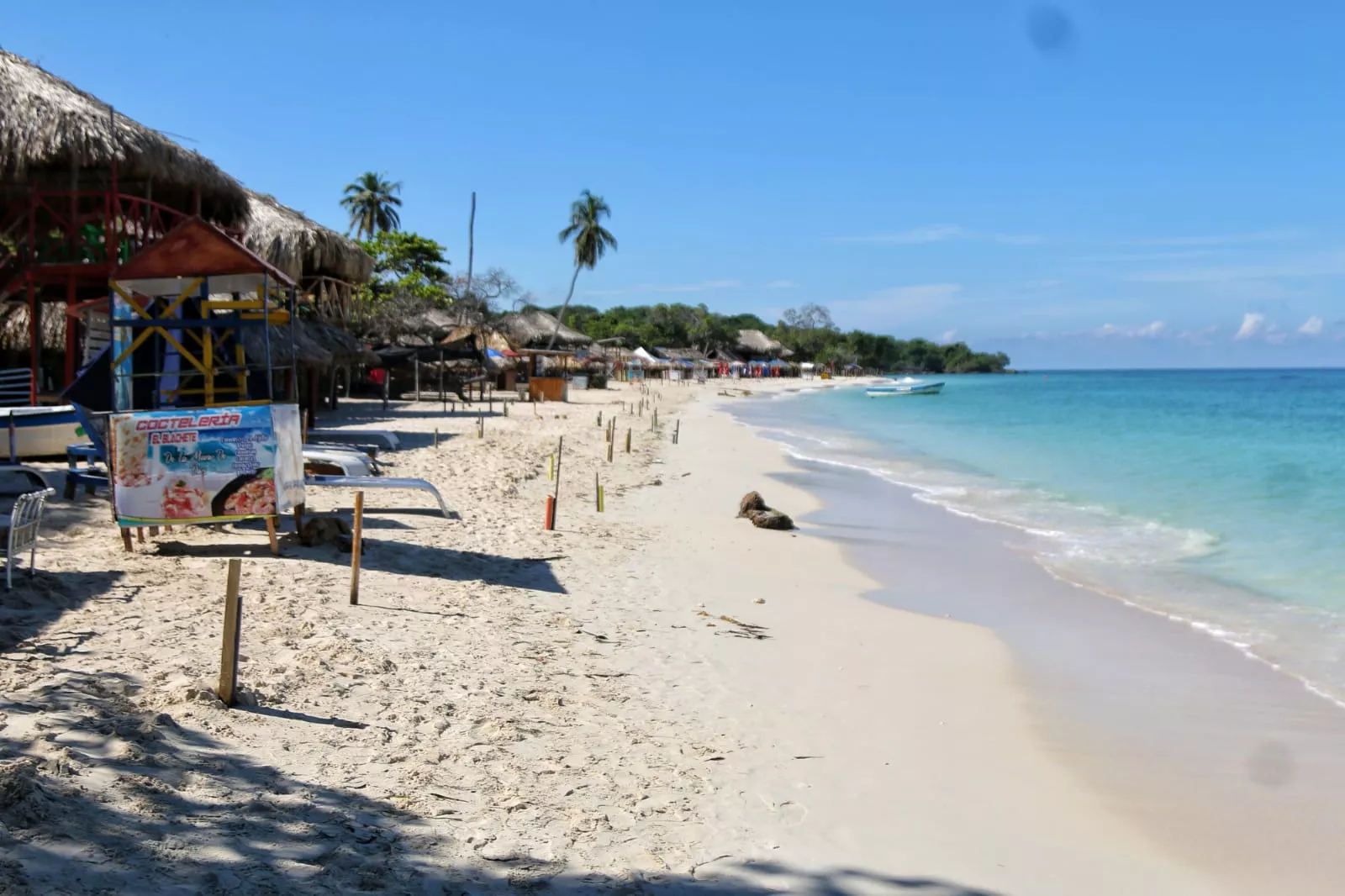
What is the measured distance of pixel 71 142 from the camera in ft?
42.3

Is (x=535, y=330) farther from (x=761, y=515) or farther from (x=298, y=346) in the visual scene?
(x=761, y=515)

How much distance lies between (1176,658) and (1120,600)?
6.60 feet

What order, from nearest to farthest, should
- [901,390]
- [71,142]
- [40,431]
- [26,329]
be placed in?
[40,431] < [71,142] < [26,329] < [901,390]

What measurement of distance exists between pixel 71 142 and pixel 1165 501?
692 inches

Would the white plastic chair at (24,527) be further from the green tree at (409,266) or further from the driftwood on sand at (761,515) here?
the green tree at (409,266)

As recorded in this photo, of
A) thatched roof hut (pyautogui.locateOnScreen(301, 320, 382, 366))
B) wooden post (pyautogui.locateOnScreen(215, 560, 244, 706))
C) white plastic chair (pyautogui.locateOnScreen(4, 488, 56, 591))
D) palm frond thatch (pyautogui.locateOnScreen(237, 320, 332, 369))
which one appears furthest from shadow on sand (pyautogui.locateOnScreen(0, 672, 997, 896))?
thatched roof hut (pyautogui.locateOnScreen(301, 320, 382, 366))

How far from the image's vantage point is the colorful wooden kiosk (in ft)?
23.3

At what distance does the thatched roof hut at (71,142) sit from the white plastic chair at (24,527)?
873 centimetres

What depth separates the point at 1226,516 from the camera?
15883 mm

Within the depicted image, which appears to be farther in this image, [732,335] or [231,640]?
[732,335]

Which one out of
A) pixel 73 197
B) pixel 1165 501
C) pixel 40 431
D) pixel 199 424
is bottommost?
pixel 1165 501

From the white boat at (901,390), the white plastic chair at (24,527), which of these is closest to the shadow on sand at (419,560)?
the white plastic chair at (24,527)

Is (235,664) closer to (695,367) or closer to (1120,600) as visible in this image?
(1120,600)

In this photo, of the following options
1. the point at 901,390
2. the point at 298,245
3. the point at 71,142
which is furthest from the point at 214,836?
the point at 901,390
